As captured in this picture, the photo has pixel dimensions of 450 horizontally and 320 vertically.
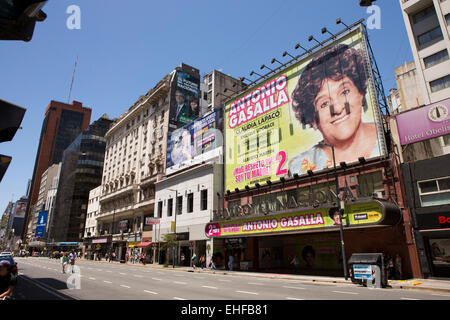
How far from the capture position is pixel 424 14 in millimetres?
40750

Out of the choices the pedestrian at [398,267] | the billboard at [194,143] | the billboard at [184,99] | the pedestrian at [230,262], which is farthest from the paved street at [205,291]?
the billboard at [184,99]

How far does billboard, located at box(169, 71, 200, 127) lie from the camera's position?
5856 centimetres

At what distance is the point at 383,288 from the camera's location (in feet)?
54.1

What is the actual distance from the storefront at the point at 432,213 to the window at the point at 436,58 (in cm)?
2425

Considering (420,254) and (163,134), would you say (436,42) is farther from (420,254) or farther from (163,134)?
(163,134)

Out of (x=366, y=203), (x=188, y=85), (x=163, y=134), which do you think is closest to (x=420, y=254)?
(x=366, y=203)

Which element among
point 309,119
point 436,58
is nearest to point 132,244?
point 309,119

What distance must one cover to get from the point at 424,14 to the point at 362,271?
132 feet

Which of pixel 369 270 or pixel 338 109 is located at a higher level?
pixel 338 109

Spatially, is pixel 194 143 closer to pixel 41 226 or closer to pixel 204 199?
pixel 204 199

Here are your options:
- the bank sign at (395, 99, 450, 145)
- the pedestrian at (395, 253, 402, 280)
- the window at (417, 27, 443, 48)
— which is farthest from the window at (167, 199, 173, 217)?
the window at (417, 27, 443, 48)

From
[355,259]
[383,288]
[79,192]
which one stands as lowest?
[383,288]

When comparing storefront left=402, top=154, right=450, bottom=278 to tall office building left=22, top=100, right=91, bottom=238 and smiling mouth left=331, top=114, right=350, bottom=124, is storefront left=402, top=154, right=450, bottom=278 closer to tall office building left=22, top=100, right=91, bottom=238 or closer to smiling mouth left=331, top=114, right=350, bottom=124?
smiling mouth left=331, top=114, right=350, bottom=124

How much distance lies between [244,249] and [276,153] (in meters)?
12.0
